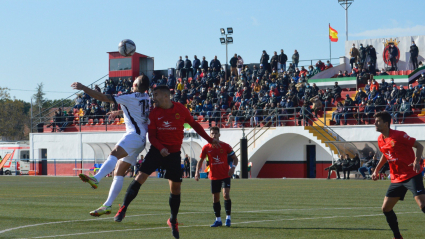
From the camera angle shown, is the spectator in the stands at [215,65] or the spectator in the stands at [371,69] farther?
the spectator in the stands at [215,65]

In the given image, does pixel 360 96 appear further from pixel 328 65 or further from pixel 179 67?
pixel 179 67

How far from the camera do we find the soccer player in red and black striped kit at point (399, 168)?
8062mm

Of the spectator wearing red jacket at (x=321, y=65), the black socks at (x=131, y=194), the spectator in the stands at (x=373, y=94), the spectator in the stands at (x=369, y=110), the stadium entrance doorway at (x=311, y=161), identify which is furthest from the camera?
the spectator wearing red jacket at (x=321, y=65)


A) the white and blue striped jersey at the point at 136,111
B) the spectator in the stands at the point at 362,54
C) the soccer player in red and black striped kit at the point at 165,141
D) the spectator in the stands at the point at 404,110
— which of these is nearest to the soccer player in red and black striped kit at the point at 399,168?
the soccer player in red and black striped kit at the point at 165,141

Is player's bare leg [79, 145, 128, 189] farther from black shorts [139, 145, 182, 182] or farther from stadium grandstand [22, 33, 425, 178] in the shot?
stadium grandstand [22, 33, 425, 178]

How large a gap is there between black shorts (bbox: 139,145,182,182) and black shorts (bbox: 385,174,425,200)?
3.07 metres

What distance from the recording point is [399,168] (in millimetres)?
8281

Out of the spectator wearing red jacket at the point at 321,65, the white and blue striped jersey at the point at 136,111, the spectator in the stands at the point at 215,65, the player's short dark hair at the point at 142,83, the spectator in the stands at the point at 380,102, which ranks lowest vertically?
the white and blue striped jersey at the point at 136,111

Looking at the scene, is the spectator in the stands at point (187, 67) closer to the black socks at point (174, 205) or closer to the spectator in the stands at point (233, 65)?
the spectator in the stands at point (233, 65)

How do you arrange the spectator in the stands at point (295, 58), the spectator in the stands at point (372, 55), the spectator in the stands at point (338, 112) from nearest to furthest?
the spectator in the stands at point (338, 112) → the spectator in the stands at point (372, 55) → the spectator in the stands at point (295, 58)

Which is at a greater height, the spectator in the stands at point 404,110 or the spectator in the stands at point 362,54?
the spectator in the stands at point 362,54

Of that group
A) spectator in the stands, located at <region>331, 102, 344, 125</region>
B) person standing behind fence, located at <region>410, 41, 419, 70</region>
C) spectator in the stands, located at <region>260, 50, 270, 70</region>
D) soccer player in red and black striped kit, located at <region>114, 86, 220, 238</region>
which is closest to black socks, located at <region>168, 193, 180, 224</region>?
soccer player in red and black striped kit, located at <region>114, 86, 220, 238</region>

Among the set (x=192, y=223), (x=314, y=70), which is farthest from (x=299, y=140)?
(x=192, y=223)

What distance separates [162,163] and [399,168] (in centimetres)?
341
